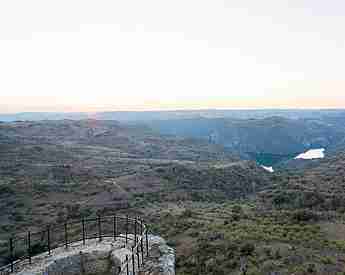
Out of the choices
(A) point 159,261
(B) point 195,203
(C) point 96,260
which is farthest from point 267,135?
(A) point 159,261

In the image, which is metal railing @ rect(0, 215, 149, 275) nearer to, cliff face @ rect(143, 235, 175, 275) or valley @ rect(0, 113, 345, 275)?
cliff face @ rect(143, 235, 175, 275)

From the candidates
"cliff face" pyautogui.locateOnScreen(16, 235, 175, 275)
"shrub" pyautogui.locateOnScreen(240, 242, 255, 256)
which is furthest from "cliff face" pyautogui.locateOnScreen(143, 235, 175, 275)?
"shrub" pyautogui.locateOnScreen(240, 242, 255, 256)

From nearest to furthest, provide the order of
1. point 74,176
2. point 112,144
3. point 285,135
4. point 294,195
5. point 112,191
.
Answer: point 294,195, point 112,191, point 74,176, point 112,144, point 285,135

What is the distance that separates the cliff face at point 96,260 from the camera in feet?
43.6

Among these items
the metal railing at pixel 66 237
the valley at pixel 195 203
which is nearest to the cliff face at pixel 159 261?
the metal railing at pixel 66 237

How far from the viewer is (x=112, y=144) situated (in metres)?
94.4

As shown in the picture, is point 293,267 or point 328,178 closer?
point 293,267

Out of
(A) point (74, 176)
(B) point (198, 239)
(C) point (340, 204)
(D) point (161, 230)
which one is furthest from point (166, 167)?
(B) point (198, 239)

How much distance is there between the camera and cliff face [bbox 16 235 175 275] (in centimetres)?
1330

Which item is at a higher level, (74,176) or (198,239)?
(198,239)

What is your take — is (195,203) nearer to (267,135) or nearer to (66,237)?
(66,237)

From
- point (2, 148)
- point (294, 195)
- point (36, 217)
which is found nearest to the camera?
point (36, 217)

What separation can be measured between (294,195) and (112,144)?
218ft

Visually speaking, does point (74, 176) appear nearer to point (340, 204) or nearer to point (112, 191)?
point (112, 191)
